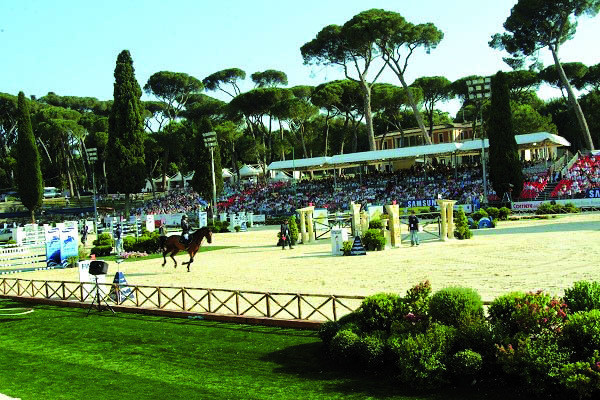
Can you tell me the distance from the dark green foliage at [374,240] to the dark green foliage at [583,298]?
53.1 feet

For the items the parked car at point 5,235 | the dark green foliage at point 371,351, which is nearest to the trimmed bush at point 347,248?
the dark green foliage at point 371,351

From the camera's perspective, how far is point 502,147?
41000 millimetres

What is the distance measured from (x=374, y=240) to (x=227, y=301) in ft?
38.4

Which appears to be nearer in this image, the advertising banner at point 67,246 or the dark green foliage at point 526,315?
the dark green foliage at point 526,315

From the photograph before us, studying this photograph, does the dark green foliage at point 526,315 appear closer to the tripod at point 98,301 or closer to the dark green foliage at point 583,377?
the dark green foliage at point 583,377

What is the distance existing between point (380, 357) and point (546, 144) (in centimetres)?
4302

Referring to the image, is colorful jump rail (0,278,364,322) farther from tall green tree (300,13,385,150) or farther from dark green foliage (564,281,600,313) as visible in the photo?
tall green tree (300,13,385,150)

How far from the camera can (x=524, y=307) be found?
7762 millimetres

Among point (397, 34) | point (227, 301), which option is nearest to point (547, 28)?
point (397, 34)

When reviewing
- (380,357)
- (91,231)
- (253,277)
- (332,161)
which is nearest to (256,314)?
(380,357)

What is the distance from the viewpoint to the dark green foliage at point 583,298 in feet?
25.1

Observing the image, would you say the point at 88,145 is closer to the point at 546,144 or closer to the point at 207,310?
the point at 546,144

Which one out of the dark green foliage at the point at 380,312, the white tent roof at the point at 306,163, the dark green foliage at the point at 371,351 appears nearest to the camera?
the dark green foliage at the point at 371,351

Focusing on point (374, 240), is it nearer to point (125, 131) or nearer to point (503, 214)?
point (503, 214)
